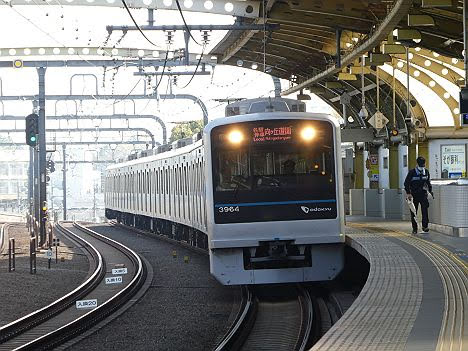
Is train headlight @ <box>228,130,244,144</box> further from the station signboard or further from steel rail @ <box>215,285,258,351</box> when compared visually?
the station signboard

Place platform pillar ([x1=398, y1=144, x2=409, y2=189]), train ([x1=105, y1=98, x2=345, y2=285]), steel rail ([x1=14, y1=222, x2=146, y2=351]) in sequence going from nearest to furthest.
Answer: steel rail ([x1=14, y1=222, x2=146, y2=351]), train ([x1=105, y1=98, x2=345, y2=285]), platform pillar ([x1=398, y1=144, x2=409, y2=189])

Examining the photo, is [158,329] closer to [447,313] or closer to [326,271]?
[326,271]

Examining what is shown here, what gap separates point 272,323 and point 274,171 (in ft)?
9.03

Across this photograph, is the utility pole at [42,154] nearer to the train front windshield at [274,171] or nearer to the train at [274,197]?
the train at [274,197]

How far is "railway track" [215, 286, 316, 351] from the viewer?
11.5 meters

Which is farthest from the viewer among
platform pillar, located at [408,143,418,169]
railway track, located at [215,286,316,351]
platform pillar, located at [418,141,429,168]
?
platform pillar, located at [418,141,429,168]

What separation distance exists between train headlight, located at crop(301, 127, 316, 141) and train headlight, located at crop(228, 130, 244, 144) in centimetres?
94

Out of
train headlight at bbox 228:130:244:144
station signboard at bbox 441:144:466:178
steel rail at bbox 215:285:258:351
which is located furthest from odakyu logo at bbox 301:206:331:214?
station signboard at bbox 441:144:466:178

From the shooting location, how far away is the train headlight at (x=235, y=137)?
604 inches

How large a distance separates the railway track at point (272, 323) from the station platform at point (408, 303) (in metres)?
1.09

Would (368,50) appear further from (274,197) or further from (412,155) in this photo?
(412,155)

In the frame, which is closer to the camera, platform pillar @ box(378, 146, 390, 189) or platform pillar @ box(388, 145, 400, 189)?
platform pillar @ box(388, 145, 400, 189)

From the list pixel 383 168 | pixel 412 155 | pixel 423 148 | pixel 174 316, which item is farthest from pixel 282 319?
pixel 383 168

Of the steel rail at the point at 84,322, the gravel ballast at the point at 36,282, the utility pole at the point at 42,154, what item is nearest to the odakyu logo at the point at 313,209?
the steel rail at the point at 84,322
